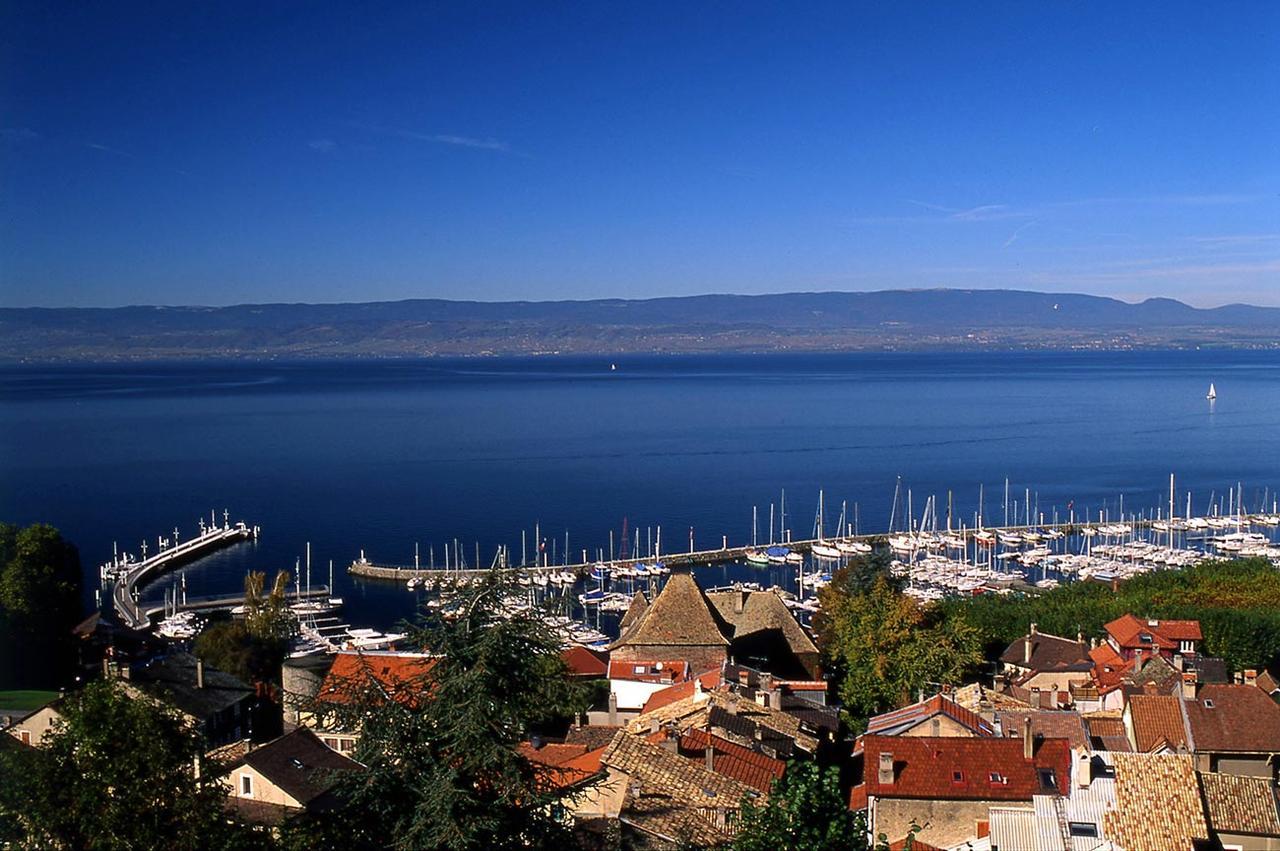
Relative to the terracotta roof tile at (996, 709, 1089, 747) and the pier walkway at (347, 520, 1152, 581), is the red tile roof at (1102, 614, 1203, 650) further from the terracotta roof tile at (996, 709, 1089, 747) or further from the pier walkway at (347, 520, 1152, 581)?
the pier walkway at (347, 520, 1152, 581)

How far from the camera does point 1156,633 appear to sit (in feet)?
85.1

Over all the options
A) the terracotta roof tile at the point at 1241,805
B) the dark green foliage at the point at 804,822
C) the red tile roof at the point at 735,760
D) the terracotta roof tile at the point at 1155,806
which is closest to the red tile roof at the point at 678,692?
the red tile roof at the point at 735,760

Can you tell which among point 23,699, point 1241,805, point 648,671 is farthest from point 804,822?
point 23,699

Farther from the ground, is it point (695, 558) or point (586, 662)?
point (586, 662)

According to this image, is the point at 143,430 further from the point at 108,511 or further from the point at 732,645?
the point at 732,645

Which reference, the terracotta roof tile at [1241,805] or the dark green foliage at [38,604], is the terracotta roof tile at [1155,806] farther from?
the dark green foliage at [38,604]

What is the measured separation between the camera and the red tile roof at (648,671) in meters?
21.9

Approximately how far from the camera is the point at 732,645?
80.9 ft

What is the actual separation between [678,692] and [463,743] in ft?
41.0

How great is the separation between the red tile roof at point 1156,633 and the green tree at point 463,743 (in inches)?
828

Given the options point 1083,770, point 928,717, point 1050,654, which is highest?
point 1083,770

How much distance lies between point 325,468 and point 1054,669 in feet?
224

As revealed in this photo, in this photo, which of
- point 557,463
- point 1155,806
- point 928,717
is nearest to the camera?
point 1155,806

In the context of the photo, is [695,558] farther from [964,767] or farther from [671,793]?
[671,793]
